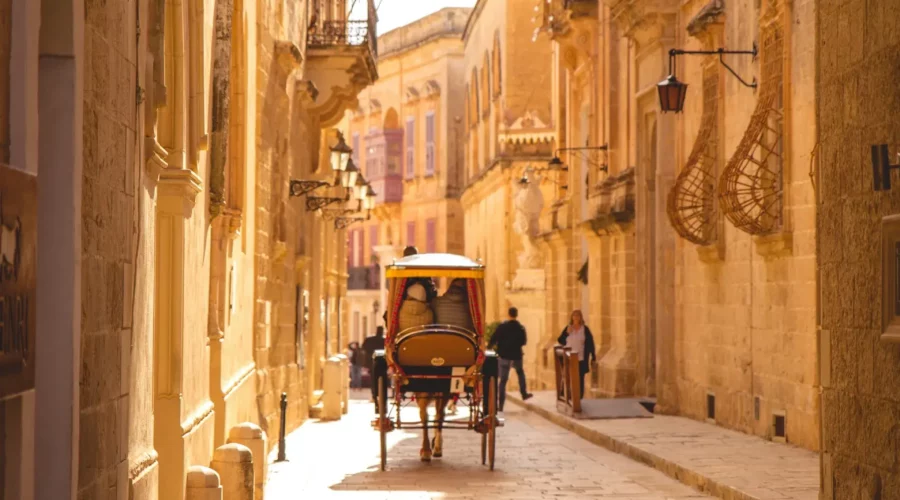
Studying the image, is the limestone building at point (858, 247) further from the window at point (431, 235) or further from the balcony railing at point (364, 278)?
the balcony railing at point (364, 278)

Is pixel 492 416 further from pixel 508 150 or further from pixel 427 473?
pixel 508 150

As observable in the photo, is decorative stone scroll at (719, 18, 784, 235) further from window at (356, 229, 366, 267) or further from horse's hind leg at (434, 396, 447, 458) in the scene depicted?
window at (356, 229, 366, 267)

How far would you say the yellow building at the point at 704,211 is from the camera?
55.7 ft

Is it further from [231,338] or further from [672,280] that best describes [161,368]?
[672,280]

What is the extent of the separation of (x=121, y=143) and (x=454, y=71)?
59131 millimetres

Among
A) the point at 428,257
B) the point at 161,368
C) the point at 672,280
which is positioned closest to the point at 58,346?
the point at 161,368

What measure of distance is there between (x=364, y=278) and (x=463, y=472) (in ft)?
186

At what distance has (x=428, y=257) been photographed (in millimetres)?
17078

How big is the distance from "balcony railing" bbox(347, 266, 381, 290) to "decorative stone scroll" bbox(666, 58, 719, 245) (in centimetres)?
5023

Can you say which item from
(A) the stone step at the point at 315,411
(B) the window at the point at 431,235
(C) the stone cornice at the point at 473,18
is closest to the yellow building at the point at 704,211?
(A) the stone step at the point at 315,411

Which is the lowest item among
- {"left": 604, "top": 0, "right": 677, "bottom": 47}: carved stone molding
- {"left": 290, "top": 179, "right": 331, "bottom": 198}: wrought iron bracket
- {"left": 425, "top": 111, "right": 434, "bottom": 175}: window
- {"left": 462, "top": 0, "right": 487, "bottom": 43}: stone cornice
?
{"left": 290, "top": 179, "right": 331, "bottom": 198}: wrought iron bracket

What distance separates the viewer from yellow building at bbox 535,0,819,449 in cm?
1698

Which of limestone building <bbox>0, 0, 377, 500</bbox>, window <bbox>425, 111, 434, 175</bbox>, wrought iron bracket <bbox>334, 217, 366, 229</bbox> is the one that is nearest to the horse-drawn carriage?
limestone building <bbox>0, 0, 377, 500</bbox>

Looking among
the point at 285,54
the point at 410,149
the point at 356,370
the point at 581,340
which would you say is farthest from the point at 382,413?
the point at 410,149
